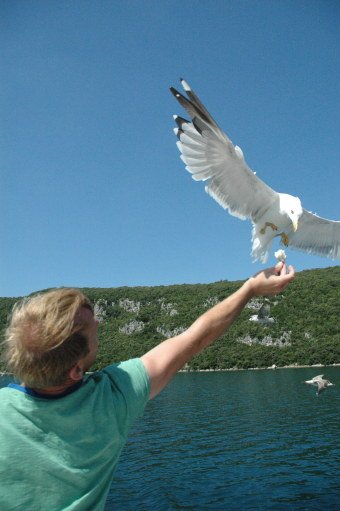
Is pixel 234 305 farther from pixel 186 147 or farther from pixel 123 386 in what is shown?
pixel 186 147

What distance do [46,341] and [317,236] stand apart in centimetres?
627

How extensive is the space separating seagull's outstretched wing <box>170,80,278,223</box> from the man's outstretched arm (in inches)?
135

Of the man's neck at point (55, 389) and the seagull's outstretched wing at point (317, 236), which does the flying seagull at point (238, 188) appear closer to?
the seagull's outstretched wing at point (317, 236)

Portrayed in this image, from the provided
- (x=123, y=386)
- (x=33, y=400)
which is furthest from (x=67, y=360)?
(x=123, y=386)

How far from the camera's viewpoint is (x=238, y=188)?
21.2ft

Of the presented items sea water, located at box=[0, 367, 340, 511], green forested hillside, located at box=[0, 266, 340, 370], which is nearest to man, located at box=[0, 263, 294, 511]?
sea water, located at box=[0, 367, 340, 511]

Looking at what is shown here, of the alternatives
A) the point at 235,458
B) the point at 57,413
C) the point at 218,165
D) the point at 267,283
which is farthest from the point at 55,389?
the point at 235,458

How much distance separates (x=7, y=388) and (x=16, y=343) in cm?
17

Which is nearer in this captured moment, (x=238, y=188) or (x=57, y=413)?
(x=57, y=413)

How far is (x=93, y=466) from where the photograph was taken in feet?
5.16

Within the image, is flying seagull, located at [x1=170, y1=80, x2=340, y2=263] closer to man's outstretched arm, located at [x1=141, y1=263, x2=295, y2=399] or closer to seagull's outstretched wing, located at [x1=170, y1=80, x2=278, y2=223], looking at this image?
seagull's outstretched wing, located at [x1=170, y1=80, x2=278, y2=223]

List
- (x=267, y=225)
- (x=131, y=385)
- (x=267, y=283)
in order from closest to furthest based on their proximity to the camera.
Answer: (x=131, y=385) < (x=267, y=283) < (x=267, y=225)

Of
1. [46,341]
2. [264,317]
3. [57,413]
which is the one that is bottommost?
[57,413]

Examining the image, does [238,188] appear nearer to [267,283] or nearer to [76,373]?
[267,283]
